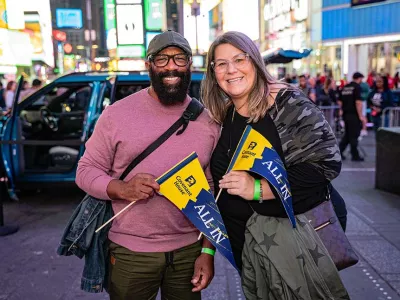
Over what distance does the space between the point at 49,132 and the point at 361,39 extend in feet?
94.4

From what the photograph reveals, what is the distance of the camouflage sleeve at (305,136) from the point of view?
6.15ft

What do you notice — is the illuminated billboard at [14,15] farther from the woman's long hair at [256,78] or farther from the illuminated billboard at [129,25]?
the woman's long hair at [256,78]

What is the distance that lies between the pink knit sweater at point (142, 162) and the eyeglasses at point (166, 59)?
7.3 inches

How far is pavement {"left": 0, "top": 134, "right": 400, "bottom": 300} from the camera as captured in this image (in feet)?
11.9

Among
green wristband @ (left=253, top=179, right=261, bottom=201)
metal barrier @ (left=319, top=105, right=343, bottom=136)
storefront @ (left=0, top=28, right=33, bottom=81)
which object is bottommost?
metal barrier @ (left=319, top=105, right=343, bottom=136)

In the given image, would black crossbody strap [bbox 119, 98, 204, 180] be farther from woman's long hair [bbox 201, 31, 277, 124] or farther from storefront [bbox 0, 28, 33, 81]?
storefront [bbox 0, 28, 33, 81]

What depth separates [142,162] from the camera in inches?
81.2

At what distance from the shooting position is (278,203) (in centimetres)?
193

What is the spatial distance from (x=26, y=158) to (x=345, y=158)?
259 inches

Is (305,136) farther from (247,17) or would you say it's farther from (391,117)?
(247,17)

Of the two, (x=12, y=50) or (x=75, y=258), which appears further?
(x=12, y=50)

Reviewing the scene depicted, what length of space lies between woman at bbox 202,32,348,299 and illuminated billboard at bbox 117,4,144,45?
614 inches

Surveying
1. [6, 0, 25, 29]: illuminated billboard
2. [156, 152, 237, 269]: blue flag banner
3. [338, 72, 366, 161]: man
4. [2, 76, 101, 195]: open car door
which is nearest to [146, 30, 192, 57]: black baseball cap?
[156, 152, 237, 269]: blue flag banner

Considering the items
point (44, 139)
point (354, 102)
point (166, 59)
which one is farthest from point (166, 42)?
point (354, 102)
